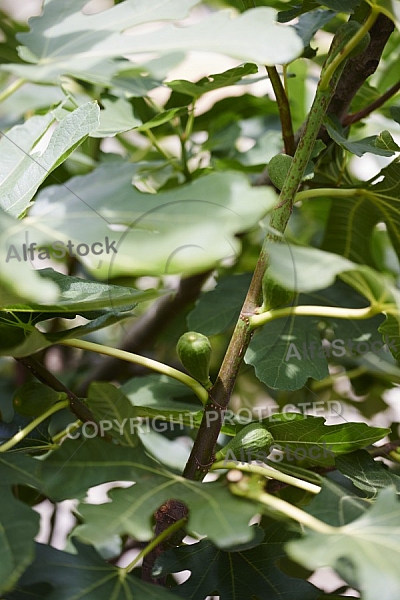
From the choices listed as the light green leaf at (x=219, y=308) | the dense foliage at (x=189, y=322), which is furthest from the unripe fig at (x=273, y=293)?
the light green leaf at (x=219, y=308)

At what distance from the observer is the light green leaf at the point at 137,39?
13.4 inches

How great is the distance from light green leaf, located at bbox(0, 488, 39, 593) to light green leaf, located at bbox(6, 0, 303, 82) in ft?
0.79

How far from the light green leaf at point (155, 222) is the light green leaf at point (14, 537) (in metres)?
0.14

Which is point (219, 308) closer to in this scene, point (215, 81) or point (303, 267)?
point (215, 81)

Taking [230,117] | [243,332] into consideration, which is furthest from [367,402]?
[243,332]

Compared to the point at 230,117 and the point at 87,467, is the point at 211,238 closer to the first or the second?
the point at 87,467

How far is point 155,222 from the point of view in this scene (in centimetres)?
33

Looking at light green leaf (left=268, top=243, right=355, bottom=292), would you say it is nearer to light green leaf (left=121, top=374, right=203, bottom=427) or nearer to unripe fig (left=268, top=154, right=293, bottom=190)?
unripe fig (left=268, top=154, right=293, bottom=190)

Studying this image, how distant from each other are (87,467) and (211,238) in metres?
0.18

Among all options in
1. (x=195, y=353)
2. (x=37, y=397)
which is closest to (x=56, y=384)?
(x=37, y=397)

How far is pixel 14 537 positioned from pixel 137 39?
0.29m

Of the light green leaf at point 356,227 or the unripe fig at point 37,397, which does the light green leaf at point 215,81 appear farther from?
the unripe fig at point 37,397

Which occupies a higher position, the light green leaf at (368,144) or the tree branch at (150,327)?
the light green leaf at (368,144)

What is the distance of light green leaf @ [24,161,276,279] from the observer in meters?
0.30
